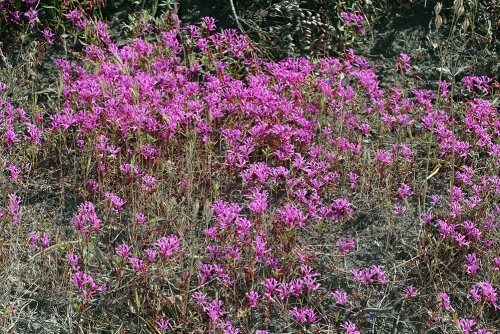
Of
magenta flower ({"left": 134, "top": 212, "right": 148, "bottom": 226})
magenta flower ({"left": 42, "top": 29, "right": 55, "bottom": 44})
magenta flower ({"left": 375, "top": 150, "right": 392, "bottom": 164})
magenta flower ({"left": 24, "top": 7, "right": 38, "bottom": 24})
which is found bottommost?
magenta flower ({"left": 134, "top": 212, "right": 148, "bottom": 226})

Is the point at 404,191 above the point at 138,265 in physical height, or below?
above

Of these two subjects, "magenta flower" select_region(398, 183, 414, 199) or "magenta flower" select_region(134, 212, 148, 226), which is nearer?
"magenta flower" select_region(134, 212, 148, 226)

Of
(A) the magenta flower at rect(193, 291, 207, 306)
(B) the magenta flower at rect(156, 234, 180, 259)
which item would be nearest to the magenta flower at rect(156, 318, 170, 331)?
(A) the magenta flower at rect(193, 291, 207, 306)

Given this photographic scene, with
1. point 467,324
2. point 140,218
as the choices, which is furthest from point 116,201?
point 467,324

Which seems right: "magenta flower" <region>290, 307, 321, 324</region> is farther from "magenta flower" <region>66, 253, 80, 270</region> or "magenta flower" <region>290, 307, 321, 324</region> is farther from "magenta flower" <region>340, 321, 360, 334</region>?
"magenta flower" <region>66, 253, 80, 270</region>

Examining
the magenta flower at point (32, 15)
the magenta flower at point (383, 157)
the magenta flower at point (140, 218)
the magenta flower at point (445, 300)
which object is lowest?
the magenta flower at point (445, 300)

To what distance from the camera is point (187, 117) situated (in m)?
4.48

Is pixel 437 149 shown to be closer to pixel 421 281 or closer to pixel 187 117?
pixel 421 281

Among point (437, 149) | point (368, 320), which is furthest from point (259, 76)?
point (368, 320)

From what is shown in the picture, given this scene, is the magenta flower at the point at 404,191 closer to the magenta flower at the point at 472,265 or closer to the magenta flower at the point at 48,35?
the magenta flower at the point at 472,265

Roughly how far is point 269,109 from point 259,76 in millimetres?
463

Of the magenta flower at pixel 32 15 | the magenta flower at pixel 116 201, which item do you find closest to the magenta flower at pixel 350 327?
the magenta flower at pixel 116 201

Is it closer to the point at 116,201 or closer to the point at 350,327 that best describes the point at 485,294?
Result: the point at 350,327

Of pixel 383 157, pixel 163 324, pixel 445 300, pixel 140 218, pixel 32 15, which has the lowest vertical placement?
pixel 163 324
